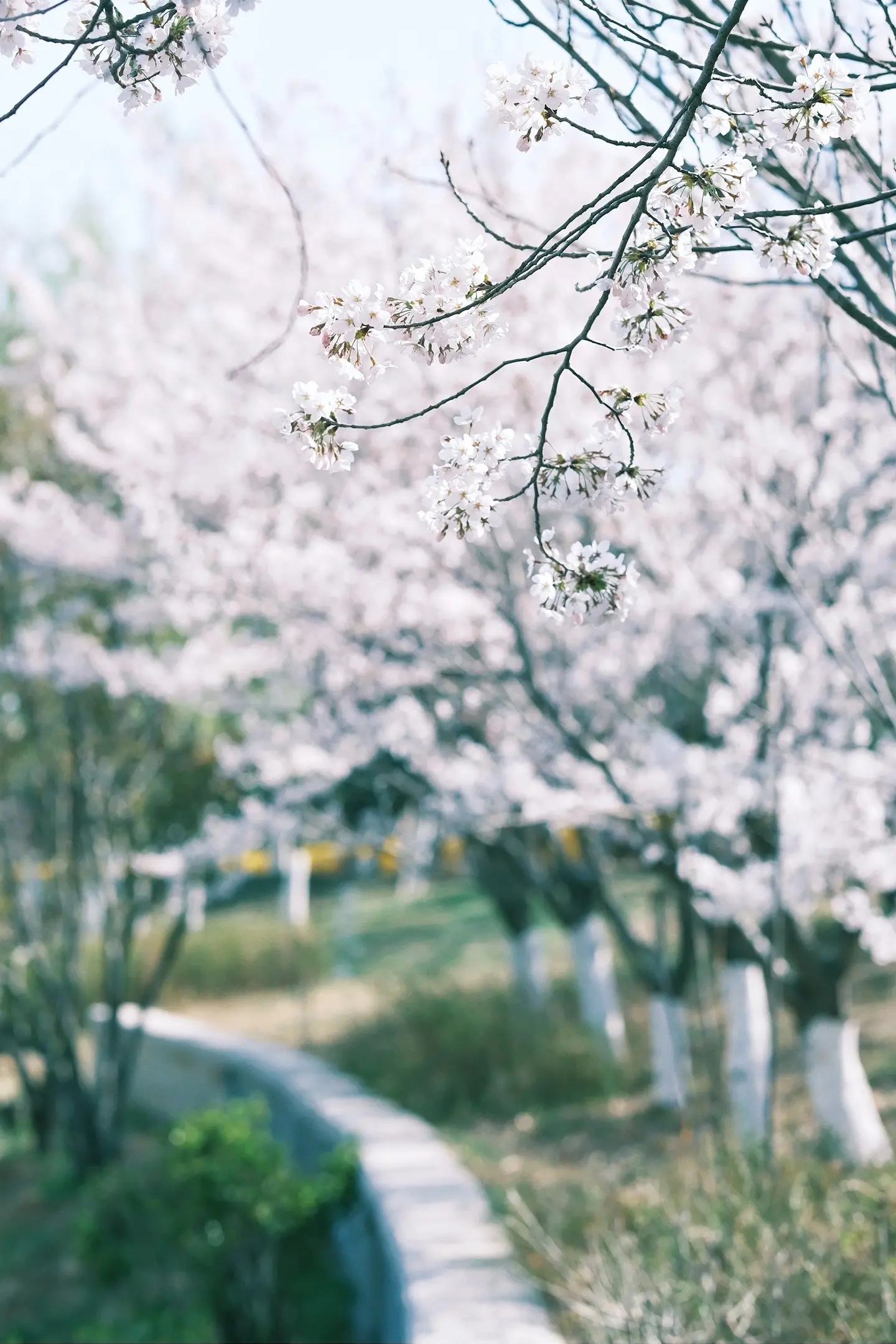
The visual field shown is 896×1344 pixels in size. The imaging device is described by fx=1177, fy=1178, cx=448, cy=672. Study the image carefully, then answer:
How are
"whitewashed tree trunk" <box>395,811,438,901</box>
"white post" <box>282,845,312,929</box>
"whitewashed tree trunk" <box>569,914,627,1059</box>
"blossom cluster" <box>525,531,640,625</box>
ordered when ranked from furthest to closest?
"white post" <box>282,845,312,929</box> < "whitewashed tree trunk" <box>395,811,438,901</box> < "whitewashed tree trunk" <box>569,914,627,1059</box> < "blossom cluster" <box>525,531,640,625</box>

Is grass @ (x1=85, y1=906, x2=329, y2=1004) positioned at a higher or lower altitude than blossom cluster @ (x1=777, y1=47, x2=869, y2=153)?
lower

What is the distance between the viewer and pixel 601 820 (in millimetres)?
6336

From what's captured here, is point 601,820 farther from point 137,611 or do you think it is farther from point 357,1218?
point 137,611

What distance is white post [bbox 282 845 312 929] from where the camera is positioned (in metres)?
17.0

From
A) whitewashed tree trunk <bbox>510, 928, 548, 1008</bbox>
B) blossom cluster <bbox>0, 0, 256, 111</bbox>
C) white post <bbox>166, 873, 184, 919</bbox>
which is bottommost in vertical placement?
whitewashed tree trunk <bbox>510, 928, 548, 1008</bbox>

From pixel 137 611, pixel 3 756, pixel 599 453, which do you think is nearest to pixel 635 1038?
pixel 137 611

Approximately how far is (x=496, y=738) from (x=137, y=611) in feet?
8.76

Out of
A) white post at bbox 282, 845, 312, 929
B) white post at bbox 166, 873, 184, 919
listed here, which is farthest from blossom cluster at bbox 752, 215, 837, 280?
white post at bbox 282, 845, 312, 929

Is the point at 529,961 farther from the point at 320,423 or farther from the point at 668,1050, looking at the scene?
the point at 320,423

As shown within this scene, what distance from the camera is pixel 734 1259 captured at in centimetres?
330

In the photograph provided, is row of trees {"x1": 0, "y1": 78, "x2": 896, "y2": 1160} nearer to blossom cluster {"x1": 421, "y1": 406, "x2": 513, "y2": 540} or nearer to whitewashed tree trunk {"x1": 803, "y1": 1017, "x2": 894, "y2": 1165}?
whitewashed tree trunk {"x1": 803, "y1": 1017, "x2": 894, "y2": 1165}

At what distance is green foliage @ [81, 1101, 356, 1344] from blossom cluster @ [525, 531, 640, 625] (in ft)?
12.6

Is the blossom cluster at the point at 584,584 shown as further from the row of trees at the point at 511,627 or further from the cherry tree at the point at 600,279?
the row of trees at the point at 511,627

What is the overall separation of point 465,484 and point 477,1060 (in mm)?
6964
